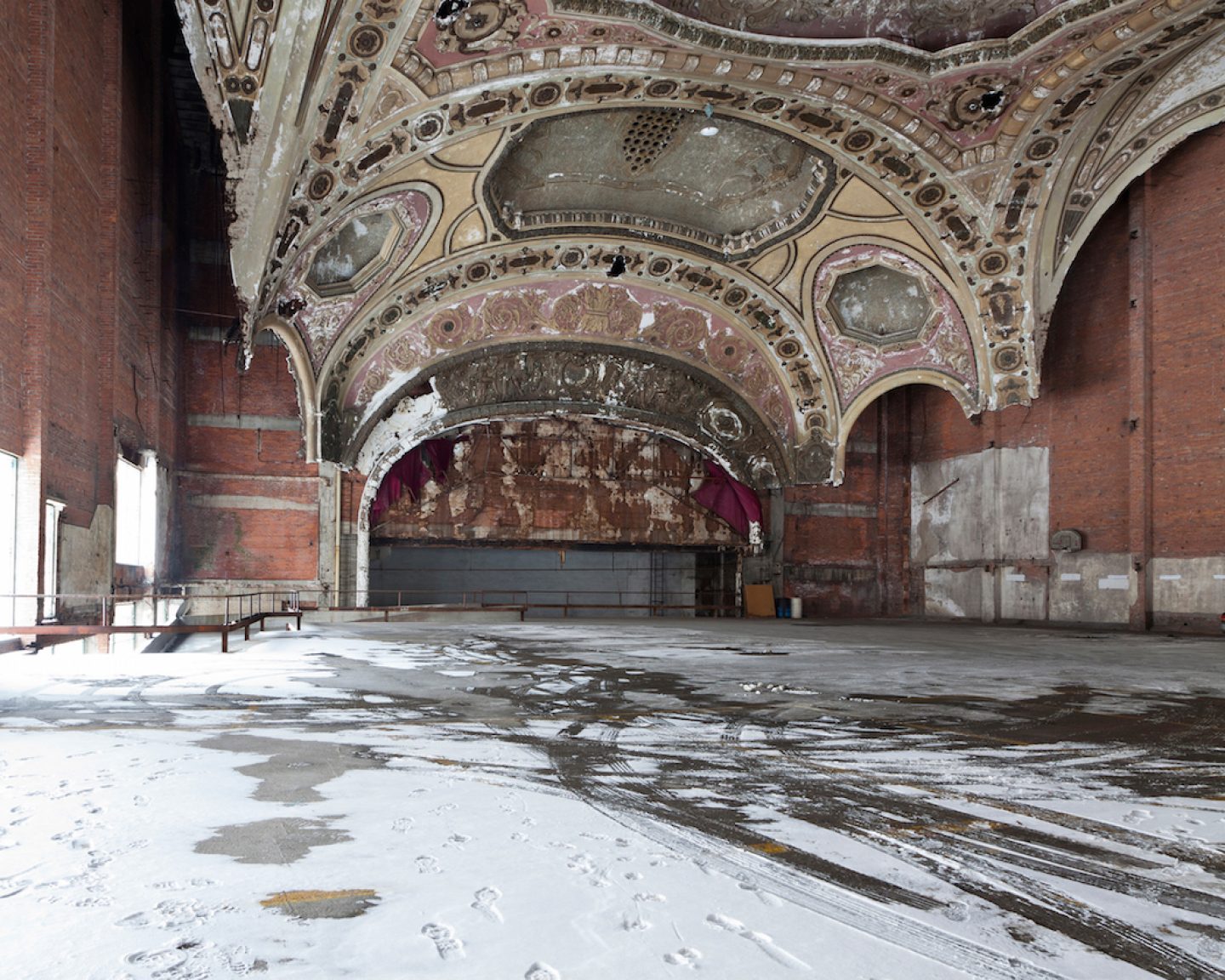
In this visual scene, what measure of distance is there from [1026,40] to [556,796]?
462 inches

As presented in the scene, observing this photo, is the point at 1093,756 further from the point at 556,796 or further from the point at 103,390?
the point at 103,390

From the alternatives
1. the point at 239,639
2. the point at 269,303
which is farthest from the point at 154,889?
the point at 269,303

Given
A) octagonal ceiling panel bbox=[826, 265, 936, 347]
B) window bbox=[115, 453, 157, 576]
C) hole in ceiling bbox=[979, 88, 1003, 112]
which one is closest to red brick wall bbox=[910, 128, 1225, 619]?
octagonal ceiling panel bbox=[826, 265, 936, 347]

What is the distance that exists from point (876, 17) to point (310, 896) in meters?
12.3

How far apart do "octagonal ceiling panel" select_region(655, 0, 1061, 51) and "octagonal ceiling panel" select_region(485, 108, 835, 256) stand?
191cm

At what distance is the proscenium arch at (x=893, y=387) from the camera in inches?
667

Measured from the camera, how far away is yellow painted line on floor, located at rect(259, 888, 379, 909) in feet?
7.22

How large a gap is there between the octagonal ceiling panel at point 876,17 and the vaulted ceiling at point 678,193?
4 cm

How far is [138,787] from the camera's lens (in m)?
3.24

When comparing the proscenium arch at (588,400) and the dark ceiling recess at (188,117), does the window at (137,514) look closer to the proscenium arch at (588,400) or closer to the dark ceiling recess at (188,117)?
the proscenium arch at (588,400)

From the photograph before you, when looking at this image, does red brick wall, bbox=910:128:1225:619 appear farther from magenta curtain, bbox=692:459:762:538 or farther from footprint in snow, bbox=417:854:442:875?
footprint in snow, bbox=417:854:442:875

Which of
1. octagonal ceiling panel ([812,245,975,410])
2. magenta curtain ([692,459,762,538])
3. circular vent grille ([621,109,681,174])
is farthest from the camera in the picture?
magenta curtain ([692,459,762,538])

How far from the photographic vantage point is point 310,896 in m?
2.25

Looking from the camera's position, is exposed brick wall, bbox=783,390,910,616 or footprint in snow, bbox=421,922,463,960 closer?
footprint in snow, bbox=421,922,463,960
